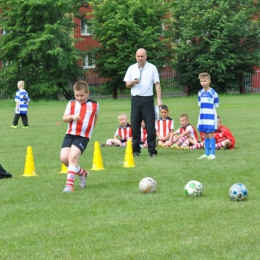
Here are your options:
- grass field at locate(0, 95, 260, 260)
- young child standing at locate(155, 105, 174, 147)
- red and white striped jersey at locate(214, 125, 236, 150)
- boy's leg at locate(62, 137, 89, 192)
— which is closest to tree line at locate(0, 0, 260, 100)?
young child standing at locate(155, 105, 174, 147)

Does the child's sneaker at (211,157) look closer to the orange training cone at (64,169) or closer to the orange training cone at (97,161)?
the orange training cone at (97,161)

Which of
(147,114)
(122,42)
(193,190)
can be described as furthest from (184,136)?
(122,42)

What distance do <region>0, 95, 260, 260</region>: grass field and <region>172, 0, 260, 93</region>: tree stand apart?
4223cm

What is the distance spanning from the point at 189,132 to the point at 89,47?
1765 inches

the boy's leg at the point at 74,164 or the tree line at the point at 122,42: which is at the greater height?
the tree line at the point at 122,42

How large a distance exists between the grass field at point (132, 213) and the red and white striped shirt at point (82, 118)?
0.82 metres

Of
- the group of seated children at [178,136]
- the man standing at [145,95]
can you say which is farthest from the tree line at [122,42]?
the man standing at [145,95]

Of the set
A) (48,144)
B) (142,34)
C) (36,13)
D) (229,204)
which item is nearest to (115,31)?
(142,34)

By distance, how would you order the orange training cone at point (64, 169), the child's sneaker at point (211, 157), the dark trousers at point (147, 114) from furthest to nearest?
the dark trousers at point (147, 114) → the child's sneaker at point (211, 157) → the orange training cone at point (64, 169)

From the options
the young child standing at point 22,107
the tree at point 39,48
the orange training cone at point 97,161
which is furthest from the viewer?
the tree at point 39,48

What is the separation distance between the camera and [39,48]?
5272 cm

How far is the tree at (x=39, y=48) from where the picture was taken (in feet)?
172

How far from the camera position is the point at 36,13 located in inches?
2078

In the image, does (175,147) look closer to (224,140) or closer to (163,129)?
(163,129)
